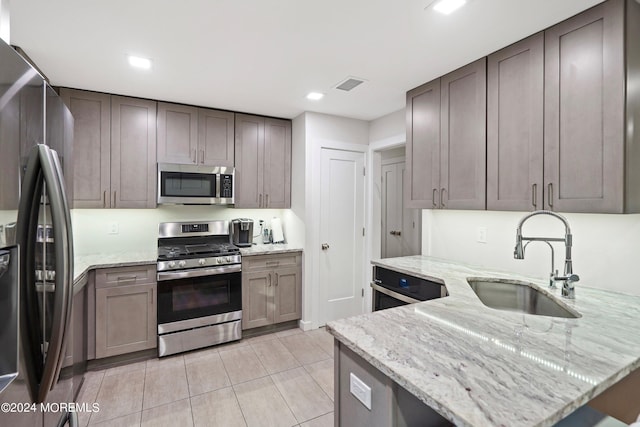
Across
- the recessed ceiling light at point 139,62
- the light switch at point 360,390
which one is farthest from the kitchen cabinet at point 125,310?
the light switch at point 360,390

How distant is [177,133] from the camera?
317cm

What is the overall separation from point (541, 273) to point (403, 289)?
0.92 m

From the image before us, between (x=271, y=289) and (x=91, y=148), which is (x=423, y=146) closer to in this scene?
(x=271, y=289)

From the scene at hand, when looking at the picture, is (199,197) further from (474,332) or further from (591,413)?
(591,413)

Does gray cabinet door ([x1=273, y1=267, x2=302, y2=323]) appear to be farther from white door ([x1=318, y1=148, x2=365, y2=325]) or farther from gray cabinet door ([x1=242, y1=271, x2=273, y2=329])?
white door ([x1=318, y1=148, x2=365, y2=325])

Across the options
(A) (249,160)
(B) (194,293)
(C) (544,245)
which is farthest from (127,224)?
(C) (544,245)

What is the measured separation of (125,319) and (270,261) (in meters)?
1.39

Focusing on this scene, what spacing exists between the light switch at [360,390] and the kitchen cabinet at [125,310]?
2.31m

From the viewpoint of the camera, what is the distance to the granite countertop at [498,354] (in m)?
0.76

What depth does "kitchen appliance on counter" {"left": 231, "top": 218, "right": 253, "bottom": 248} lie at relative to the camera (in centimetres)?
353

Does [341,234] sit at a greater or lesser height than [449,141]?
lesser

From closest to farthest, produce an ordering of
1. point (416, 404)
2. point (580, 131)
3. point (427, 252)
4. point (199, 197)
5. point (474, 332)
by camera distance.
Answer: point (416, 404), point (474, 332), point (580, 131), point (427, 252), point (199, 197)

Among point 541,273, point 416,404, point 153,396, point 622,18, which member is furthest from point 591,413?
point 153,396

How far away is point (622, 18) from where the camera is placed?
1512 millimetres
